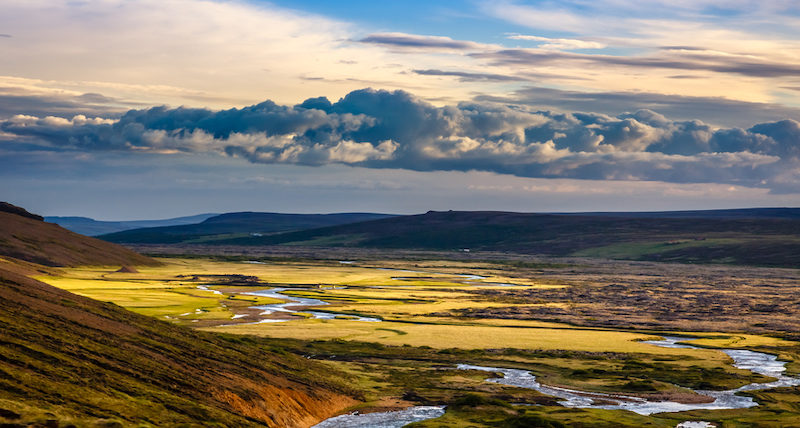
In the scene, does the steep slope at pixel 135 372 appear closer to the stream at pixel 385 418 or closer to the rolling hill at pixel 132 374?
the rolling hill at pixel 132 374

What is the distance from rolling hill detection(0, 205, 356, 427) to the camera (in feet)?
133

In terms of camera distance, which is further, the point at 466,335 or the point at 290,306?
the point at 290,306

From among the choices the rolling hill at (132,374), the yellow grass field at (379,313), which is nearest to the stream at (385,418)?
the rolling hill at (132,374)

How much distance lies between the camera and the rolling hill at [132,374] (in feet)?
133

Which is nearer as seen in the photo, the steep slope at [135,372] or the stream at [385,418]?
the steep slope at [135,372]

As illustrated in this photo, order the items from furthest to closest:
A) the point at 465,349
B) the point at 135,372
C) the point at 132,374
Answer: the point at 465,349 < the point at 135,372 < the point at 132,374

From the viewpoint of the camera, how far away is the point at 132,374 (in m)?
49.2

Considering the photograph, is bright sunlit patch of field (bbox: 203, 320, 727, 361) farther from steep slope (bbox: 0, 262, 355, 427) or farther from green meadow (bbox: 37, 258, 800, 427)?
steep slope (bbox: 0, 262, 355, 427)

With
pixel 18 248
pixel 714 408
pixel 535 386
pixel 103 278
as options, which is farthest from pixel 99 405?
pixel 18 248

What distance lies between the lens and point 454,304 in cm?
13200

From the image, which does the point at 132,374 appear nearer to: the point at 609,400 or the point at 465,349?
Result: the point at 609,400

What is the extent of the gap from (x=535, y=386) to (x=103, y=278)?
395 feet

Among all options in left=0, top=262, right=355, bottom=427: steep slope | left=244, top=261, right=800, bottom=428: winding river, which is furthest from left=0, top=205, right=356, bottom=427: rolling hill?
left=244, top=261, right=800, bottom=428: winding river

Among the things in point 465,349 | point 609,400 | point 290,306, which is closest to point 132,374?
point 609,400
